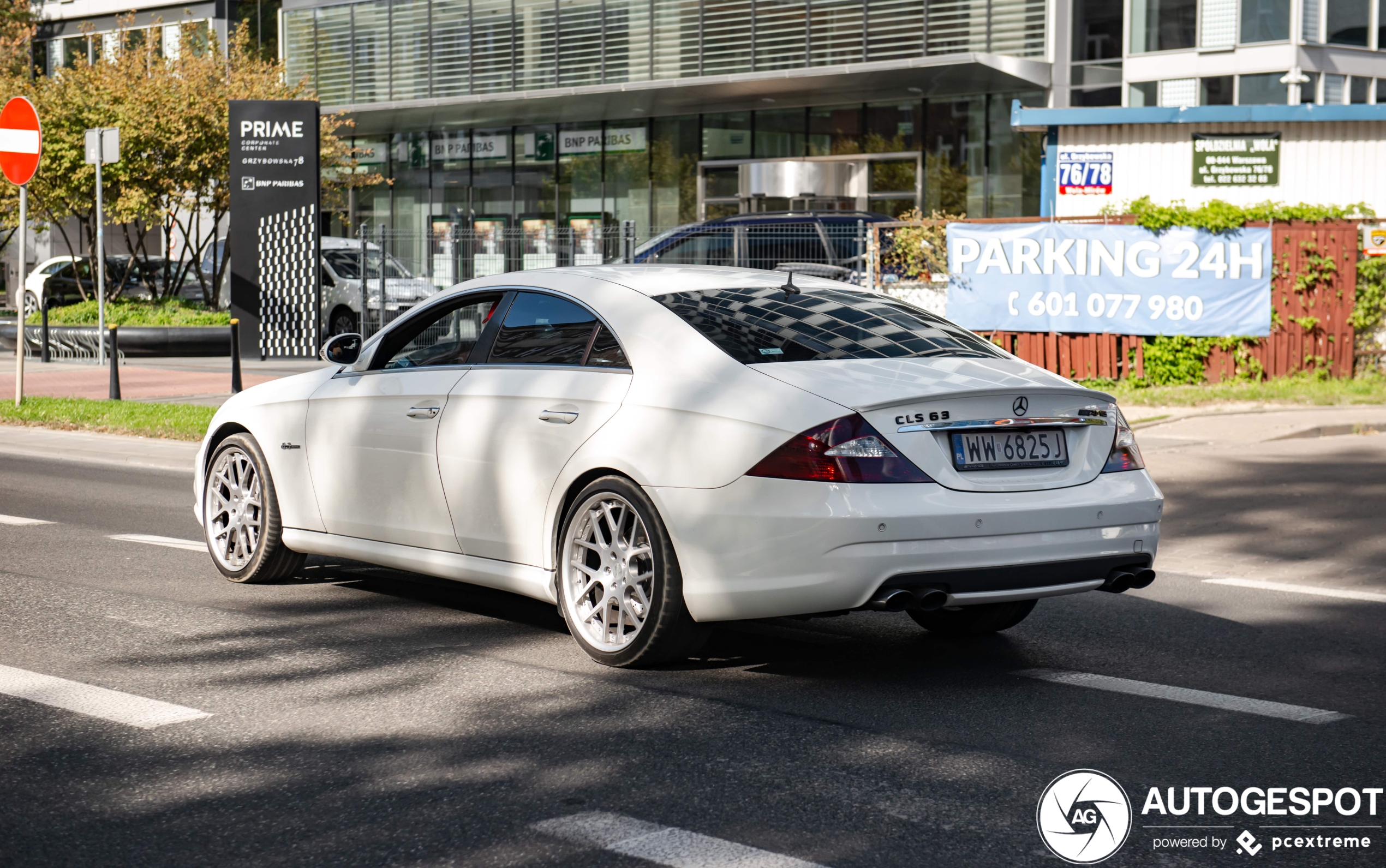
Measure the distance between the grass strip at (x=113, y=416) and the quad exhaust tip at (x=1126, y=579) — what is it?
10322 millimetres

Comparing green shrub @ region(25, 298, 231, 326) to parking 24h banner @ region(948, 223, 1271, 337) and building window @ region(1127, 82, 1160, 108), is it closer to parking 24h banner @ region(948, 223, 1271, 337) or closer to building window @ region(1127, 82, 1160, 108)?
parking 24h banner @ region(948, 223, 1271, 337)

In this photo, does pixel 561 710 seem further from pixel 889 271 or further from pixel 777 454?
pixel 889 271

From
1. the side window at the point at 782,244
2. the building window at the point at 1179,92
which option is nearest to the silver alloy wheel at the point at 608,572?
the side window at the point at 782,244

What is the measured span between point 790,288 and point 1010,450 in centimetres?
131

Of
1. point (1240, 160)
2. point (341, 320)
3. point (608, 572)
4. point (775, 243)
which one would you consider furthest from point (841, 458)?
point (341, 320)

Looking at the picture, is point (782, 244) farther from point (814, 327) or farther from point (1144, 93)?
point (814, 327)

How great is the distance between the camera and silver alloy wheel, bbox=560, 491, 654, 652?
568 cm

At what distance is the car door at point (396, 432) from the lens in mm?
6543

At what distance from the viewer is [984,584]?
534 cm

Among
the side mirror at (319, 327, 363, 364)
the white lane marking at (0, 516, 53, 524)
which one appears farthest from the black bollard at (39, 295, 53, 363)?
the side mirror at (319, 327, 363, 364)

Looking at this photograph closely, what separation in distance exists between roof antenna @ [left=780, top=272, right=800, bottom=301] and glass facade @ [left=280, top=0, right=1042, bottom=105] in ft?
71.3

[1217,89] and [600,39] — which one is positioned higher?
[600,39]

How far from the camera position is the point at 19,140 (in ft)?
50.3

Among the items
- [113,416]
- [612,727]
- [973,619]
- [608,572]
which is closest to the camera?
[612,727]
